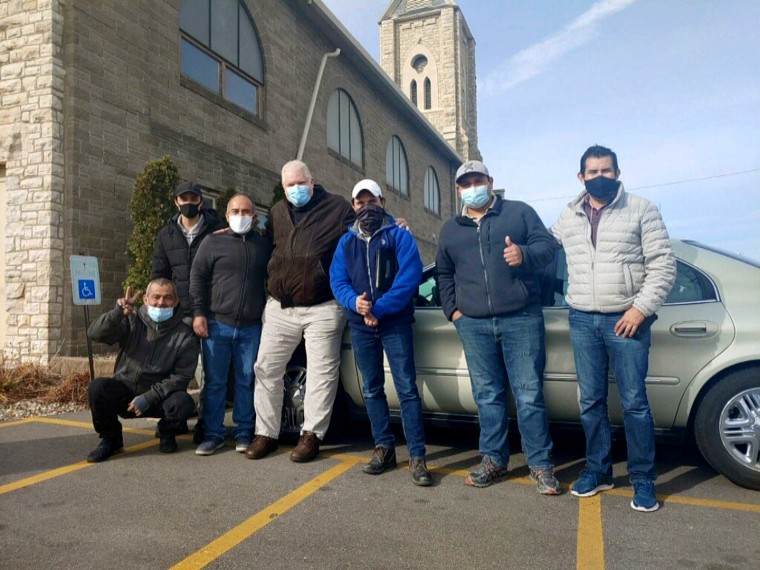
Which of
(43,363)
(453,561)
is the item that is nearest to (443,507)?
(453,561)

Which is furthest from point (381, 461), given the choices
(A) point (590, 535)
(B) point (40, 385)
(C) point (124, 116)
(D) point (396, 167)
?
(D) point (396, 167)

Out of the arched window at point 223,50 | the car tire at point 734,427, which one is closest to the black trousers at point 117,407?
the car tire at point 734,427

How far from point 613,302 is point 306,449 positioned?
221 cm

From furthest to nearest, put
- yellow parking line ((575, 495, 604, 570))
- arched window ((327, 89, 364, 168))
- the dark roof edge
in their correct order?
arched window ((327, 89, 364, 168)) → the dark roof edge → yellow parking line ((575, 495, 604, 570))

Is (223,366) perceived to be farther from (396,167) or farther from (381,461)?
(396,167)

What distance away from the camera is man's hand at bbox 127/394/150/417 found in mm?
3982

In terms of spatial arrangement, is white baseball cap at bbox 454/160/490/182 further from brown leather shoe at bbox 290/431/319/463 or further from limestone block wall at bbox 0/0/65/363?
limestone block wall at bbox 0/0/65/363

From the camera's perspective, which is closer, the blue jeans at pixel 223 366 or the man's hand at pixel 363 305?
the man's hand at pixel 363 305

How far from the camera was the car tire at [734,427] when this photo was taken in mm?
3182

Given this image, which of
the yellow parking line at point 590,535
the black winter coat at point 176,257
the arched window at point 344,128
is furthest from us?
the arched window at point 344,128

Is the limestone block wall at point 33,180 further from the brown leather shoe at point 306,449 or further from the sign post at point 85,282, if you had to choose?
the brown leather shoe at point 306,449

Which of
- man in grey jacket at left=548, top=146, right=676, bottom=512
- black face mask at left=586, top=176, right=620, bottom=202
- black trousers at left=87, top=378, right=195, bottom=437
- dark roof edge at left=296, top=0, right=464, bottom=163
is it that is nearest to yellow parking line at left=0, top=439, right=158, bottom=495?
black trousers at left=87, top=378, right=195, bottom=437

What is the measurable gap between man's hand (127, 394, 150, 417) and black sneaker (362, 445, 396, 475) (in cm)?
159

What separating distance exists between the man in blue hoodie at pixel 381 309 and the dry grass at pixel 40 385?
12.9ft
